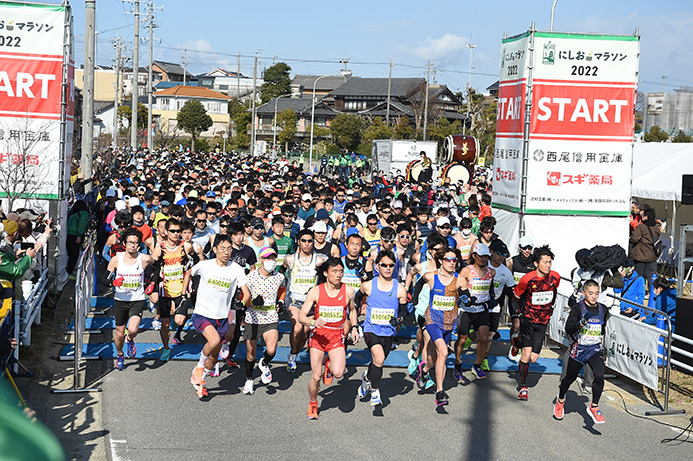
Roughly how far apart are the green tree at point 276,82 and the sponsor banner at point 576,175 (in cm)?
9114

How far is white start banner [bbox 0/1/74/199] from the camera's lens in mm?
13609

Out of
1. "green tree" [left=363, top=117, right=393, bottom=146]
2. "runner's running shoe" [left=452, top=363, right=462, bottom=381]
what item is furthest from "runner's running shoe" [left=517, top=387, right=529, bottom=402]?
"green tree" [left=363, top=117, right=393, bottom=146]

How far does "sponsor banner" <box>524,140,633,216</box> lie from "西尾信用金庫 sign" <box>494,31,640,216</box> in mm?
17

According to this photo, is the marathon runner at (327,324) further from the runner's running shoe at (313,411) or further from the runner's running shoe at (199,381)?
the runner's running shoe at (199,381)

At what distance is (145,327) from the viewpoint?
493 inches

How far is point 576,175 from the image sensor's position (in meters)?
13.8

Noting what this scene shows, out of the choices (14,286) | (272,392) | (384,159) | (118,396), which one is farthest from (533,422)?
(384,159)

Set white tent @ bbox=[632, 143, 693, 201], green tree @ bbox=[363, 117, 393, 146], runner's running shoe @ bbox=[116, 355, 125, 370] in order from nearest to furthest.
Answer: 1. runner's running shoe @ bbox=[116, 355, 125, 370]
2. white tent @ bbox=[632, 143, 693, 201]
3. green tree @ bbox=[363, 117, 393, 146]

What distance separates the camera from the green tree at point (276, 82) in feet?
338

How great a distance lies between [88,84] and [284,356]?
11.0 meters

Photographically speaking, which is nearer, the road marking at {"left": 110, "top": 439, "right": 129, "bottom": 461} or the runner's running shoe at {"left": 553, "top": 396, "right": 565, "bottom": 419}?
the road marking at {"left": 110, "top": 439, "right": 129, "bottom": 461}

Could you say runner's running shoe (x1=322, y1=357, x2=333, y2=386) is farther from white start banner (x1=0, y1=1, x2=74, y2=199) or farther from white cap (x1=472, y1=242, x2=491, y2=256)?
white start banner (x1=0, y1=1, x2=74, y2=199)

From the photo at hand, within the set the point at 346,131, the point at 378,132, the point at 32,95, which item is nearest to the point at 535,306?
the point at 32,95

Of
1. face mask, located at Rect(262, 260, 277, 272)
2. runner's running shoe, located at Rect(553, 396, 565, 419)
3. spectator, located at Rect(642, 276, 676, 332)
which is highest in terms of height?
face mask, located at Rect(262, 260, 277, 272)
